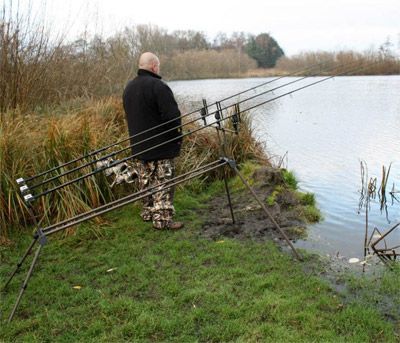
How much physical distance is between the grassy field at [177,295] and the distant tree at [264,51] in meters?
53.6

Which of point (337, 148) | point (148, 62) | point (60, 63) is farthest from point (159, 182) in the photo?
point (337, 148)

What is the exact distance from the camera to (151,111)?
5086mm

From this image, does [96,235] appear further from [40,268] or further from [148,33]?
[148,33]

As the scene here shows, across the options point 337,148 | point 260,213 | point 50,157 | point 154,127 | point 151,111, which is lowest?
point 337,148

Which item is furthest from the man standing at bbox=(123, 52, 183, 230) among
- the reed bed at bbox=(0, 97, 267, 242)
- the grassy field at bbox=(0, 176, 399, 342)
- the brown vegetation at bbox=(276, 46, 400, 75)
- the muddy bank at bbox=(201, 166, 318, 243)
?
the brown vegetation at bbox=(276, 46, 400, 75)

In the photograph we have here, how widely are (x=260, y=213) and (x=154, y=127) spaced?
6.11ft

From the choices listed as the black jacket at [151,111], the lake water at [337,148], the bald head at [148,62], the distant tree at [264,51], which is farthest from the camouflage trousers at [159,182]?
the distant tree at [264,51]

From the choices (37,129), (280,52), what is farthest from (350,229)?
(280,52)

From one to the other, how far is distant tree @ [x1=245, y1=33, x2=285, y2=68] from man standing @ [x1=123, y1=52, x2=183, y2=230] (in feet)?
173

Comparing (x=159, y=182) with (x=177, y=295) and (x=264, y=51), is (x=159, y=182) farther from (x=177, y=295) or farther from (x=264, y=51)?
(x=264, y=51)

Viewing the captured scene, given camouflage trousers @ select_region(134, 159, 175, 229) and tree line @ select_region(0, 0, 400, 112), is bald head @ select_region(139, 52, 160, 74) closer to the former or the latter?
camouflage trousers @ select_region(134, 159, 175, 229)

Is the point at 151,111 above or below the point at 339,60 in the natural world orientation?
below

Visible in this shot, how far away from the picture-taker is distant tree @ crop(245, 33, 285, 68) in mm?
56875

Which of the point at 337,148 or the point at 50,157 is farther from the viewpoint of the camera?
the point at 337,148
